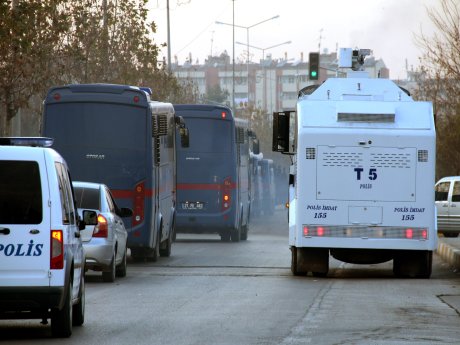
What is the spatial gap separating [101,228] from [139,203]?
5495 millimetres

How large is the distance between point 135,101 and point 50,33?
9405mm

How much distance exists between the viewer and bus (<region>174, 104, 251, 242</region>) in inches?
1560

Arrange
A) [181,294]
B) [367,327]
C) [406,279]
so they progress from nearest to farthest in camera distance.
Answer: [367,327] < [181,294] < [406,279]

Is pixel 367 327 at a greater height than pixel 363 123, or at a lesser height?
lesser

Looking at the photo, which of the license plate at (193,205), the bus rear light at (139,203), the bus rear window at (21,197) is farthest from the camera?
the license plate at (193,205)

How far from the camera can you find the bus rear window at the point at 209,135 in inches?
1558

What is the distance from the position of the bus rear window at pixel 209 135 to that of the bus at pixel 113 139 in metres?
11.7

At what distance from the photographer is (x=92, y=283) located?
2230 cm

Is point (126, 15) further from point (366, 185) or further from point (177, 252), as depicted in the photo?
point (366, 185)

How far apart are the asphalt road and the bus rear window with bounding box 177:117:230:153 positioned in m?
11.9

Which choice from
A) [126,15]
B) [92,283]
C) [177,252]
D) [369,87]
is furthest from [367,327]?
[126,15]

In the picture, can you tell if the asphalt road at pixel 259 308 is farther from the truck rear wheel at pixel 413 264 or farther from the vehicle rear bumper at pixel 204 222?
the vehicle rear bumper at pixel 204 222

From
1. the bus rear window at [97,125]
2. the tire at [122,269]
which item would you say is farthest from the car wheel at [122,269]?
the bus rear window at [97,125]

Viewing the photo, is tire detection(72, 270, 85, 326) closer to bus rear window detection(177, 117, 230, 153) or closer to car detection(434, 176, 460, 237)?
bus rear window detection(177, 117, 230, 153)
